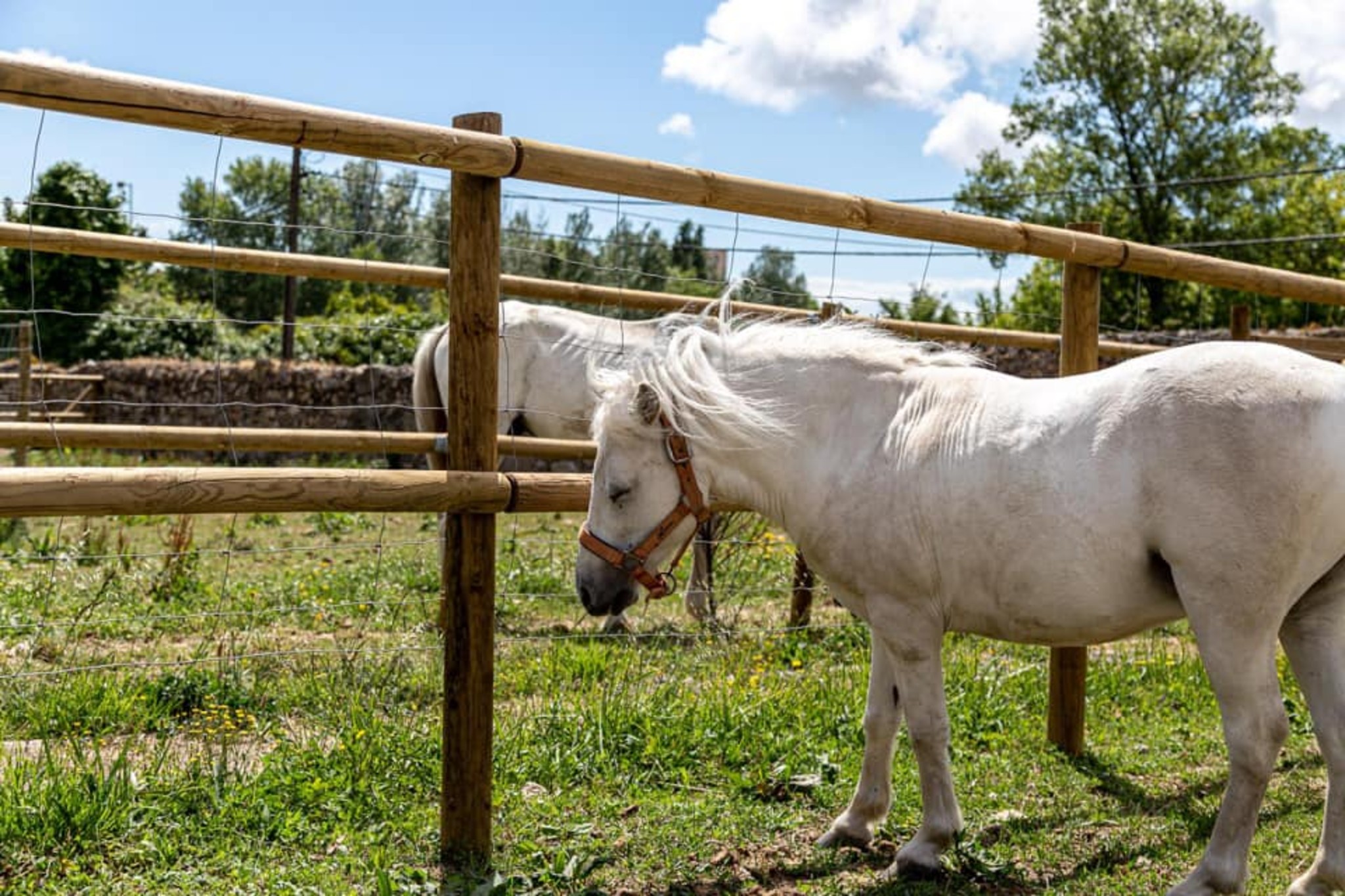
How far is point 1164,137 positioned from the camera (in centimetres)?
3594

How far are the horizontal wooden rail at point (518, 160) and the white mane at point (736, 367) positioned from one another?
0.48 metres

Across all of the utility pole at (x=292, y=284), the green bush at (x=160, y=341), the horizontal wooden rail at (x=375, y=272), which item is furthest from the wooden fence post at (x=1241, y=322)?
the green bush at (x=160, y=341)

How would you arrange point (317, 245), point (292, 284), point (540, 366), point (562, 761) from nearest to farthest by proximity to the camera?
point (562, 761), point (540, 366), point (292, 284), point (317, 245)

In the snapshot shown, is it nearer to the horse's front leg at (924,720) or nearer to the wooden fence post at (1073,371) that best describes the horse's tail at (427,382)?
the wooden fence post at (1073,371)

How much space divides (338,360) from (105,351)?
8.77 metres

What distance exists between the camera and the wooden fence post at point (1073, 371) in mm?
4652

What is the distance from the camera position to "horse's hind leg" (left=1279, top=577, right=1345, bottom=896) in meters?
3.19

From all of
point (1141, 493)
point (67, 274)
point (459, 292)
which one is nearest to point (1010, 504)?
point (1141, 493)

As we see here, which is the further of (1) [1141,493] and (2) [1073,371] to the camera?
(2) [1073,371]

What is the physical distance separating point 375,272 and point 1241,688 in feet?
14.2

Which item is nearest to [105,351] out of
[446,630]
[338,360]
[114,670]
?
[338,360]

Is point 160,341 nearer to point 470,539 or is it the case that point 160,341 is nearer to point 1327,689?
point 470,539

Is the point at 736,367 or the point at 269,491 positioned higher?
the point at 736,367

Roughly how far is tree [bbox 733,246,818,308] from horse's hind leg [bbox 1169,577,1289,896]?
1707mm
